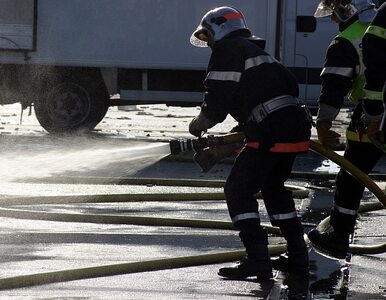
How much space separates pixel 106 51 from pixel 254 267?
9.91 meters

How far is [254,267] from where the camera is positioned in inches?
281

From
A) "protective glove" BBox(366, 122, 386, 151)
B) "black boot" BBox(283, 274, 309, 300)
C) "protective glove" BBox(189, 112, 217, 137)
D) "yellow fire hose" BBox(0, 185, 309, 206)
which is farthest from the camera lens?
"yellow fire hose" BBox(0, 185, 309, 206)

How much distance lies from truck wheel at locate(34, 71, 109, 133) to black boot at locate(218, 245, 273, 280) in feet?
32.2

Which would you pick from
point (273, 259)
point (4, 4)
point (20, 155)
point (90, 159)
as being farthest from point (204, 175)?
point (4, 4)

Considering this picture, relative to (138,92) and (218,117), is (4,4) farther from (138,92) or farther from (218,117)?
(218,117)

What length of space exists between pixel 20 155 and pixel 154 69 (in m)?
3.39

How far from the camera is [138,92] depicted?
1672 cm

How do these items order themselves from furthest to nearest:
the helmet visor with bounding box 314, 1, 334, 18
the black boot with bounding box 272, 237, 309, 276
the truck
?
the truck, the helmet visor with bounding box 314, 1, 334, 18, the black boot with bounding box 272, 237, 309, 276

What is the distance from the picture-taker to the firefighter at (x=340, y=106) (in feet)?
24.1

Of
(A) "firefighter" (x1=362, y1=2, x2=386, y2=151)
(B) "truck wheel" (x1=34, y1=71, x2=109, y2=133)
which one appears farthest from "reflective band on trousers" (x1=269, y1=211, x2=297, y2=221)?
(B) "truck wheel" (x1=34, y1=71, x2=109, y2=133)

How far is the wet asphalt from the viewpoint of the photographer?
685cm

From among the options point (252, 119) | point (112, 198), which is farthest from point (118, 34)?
point (252, 119)

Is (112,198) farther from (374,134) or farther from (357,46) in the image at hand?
(374,134)

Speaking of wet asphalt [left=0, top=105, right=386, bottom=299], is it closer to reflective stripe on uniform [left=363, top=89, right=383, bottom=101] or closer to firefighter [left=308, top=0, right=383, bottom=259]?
firefighter [left=308, top=0, right=383, bottom=259]
